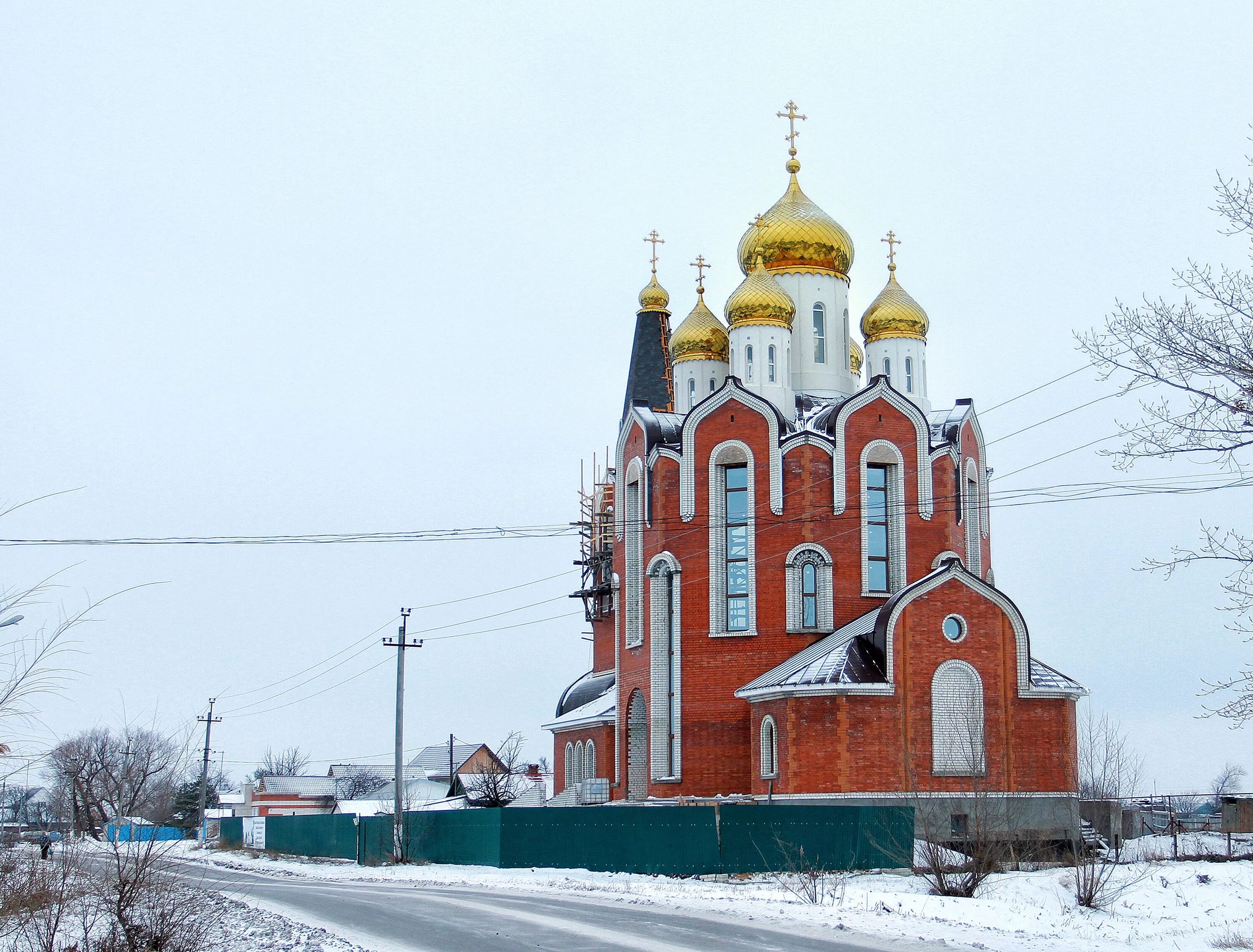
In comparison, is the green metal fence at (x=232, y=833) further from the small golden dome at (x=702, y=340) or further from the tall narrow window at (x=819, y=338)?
the tall narrow window at (x=819, y=338)

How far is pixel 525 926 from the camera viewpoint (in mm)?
16094

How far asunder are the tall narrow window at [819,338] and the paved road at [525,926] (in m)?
18.3

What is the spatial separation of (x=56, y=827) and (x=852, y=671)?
15.4 m

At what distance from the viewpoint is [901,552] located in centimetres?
3294

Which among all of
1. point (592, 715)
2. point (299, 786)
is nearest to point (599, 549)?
point (592, 715)

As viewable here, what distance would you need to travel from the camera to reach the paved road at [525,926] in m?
13.8

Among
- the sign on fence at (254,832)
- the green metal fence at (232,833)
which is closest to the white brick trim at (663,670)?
the sign on fence at (254,832)

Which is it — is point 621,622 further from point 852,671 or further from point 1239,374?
point 1239,374

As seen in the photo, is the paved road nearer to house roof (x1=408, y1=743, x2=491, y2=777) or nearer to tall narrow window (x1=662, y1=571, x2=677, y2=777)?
tall narrow window (x1=662, y1=571, x2=677, y2=777)

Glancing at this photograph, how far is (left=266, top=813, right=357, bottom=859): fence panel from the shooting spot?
1442 inches

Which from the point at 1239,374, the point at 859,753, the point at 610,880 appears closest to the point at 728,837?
the point at 610,880

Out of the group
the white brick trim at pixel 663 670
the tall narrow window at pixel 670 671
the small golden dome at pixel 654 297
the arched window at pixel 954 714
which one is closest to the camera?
the arched window at pixel 954 714

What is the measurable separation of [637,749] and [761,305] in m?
11.4

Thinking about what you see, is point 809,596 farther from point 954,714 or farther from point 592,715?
point 592,715
